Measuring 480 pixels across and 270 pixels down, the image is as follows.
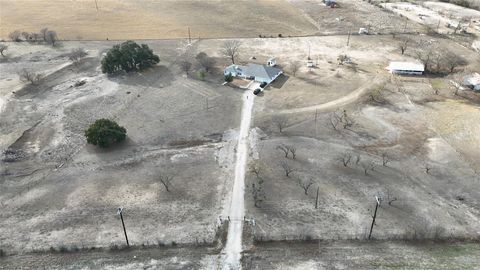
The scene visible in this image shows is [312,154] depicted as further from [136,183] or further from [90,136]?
[90,136]

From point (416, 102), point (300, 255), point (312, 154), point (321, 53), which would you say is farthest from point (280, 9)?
point (300, 255)

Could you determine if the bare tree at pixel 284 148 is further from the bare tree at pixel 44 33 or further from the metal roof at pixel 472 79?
the bare tree at pixel 44 33

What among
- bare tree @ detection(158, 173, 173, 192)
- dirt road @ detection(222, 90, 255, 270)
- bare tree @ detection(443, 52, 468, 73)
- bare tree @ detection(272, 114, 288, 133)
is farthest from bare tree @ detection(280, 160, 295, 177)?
bare tree @ detection(443, 52, 468, 73)

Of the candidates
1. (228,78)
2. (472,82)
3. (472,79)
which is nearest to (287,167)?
(228,78)

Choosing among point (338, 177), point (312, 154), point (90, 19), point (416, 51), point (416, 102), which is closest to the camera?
point (338, 177)

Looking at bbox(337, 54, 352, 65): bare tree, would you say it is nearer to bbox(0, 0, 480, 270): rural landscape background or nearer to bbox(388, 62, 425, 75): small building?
bbox(0, 0, 480, 270): rural landscape background

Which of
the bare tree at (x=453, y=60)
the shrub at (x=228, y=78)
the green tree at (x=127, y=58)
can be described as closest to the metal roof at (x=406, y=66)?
the bare tree at (x=453, y=60)

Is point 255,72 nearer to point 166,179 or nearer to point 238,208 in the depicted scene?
point 166,179
